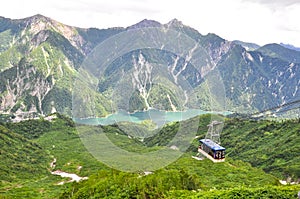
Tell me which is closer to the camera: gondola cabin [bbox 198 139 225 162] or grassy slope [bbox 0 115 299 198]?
grassy slope [bbox 0 115 299 198]

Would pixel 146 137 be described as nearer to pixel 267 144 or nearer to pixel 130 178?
pixel 130 178

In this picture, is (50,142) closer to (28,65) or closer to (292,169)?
(292,169)

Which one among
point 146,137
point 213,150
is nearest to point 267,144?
point 213,150

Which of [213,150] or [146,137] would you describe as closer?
[146,137]

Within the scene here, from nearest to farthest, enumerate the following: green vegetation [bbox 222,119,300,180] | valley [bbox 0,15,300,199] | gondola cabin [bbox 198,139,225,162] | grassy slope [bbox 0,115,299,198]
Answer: valley [bbox 0,15,300,199] → grassy slope [bbox 0,115,299,198] → gondola cabin [bbox 198,139,225,162] → green vegetation [bbox 222,119,300,180]

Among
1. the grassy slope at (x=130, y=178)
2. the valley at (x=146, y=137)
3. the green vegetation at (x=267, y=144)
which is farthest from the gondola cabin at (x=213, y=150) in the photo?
the green vegetation at (x=267, y=144)

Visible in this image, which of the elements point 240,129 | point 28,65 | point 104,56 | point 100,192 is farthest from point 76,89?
point 28,65

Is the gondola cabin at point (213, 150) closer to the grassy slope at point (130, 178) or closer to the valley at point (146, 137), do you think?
the grassy slope at point (130, 178)

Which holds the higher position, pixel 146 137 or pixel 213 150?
pixel 146 137

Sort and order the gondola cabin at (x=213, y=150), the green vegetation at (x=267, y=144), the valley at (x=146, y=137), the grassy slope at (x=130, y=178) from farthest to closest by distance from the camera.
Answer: the green vegetation at (x=267, y=144)
the gondola cabin at (x=213, y=150)
the grassy slope at (x=130, y=178)
the valley at (x=146, y=137)

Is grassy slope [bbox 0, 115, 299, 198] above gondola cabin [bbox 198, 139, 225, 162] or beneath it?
beneath

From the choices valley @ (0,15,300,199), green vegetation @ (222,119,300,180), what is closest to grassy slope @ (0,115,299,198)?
valley @ (0,15,300,199)

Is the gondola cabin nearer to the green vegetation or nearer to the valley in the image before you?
the valley
